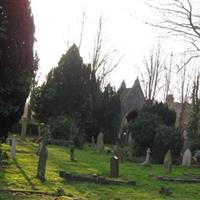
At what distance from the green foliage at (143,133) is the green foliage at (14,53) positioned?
16.4m

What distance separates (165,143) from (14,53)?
53.3 ft

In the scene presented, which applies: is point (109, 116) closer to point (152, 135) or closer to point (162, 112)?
point (162, 112)

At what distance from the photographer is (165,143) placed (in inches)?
1145

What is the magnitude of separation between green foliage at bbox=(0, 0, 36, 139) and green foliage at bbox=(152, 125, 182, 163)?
50.0ft

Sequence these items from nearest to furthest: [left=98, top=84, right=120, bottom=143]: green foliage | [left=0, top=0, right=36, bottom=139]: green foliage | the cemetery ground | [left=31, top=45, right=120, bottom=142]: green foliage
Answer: the cemetery ground < [left=0, top=0, right=36, bottom=139]: green foliage < [left=31, top=45, right=120, bottom=142]: green foliage < [left=98, top=84, right=120, bottom=143]: green foliage

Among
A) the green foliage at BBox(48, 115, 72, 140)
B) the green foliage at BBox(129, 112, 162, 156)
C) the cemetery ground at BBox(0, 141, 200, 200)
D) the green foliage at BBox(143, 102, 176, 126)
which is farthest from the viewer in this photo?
the green foliage at BBox(143, 102, 176, 126)

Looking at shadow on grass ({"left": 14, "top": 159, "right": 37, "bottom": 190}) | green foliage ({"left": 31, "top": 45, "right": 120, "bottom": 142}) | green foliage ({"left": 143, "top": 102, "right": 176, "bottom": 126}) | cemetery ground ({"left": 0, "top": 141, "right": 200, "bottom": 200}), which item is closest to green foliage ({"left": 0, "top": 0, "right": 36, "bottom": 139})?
shadow on grass ({"left": 14, "top": 159, "right": 37, "bottom": 190})

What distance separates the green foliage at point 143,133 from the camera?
101 feet

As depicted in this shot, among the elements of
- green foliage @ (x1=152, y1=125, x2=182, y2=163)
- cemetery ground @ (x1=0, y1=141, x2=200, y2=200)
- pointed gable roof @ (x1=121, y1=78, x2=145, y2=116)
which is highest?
pointed gable roof @ (x1=121, y1=78, x2=145, y2=116)

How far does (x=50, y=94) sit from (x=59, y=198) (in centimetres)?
2920

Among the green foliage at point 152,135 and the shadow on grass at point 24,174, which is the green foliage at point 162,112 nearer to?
the green foliage at point 152,135

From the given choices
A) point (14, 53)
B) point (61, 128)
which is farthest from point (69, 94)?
point (14, 53)

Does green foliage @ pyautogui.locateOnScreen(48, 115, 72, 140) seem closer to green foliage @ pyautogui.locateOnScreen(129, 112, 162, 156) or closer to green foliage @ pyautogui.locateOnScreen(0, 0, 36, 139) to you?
green foliage @ pyautogui.locateOnScreen(129, 112, 162, 156)

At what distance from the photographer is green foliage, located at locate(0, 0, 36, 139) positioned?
14.2 metres
